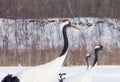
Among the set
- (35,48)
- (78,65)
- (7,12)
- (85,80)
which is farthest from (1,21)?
(85,80)

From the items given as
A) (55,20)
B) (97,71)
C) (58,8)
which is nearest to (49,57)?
(97,71)

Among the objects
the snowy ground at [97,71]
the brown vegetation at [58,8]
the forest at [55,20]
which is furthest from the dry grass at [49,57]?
the brown vegetation at [58,8]

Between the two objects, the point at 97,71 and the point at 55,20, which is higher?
the point at 55,20

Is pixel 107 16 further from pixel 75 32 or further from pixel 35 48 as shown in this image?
pixel 35 48

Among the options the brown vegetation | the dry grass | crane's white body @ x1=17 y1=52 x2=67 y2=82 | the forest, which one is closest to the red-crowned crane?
crane's white body @ x1=17 y1=52 x2=67 y2=82

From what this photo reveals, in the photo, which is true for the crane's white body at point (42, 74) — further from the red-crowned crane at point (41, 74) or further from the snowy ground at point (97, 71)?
the snowy ground at point (97, 71)

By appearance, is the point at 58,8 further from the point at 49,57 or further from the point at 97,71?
the point at 97,71

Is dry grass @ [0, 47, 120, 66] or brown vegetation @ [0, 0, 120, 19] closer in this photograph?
dry grass @ [0, 47, 120, 66]

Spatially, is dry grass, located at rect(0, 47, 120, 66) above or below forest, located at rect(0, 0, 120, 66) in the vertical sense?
below

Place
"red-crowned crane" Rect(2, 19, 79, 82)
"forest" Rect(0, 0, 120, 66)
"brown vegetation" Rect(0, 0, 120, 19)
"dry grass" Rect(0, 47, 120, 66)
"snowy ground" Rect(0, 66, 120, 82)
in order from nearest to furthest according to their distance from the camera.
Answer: "red-crowned crane" Rect(2, 19, 79, 82)
"snowy ground" Rect(0, 66, 120, 82)
"dry grass" Rect(0, 47, 120, 66)
"forest" Rect(0, 0, 120, 66)
"brown vegetation" Rect(0, 0, 120, 19)

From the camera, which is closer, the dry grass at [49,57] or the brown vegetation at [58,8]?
the dry grass at [49,57]

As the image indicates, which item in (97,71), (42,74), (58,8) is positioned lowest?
(97,71)

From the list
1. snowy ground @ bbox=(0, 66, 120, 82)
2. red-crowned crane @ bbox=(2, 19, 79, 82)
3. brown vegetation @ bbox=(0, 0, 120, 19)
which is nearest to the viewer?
red-crowned crane @ bbox=(2, 19, 79, 82)

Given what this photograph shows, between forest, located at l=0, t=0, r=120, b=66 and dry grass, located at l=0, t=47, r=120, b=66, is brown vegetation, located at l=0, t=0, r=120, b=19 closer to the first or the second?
forest, located at l=0, t=0, r=120, b=66
